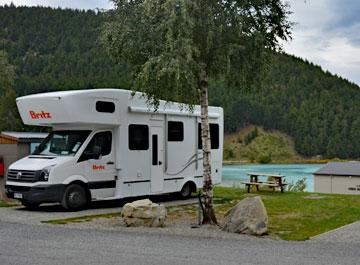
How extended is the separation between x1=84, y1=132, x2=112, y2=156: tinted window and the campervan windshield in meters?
0.23

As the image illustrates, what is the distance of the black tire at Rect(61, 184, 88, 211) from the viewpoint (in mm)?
13672

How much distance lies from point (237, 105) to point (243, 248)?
12094 centimetres

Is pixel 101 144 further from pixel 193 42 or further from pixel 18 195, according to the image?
pixel 193 42

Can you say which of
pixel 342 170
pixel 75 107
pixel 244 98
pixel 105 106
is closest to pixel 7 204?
pixel 75 107

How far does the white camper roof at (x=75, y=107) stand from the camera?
13531 millimetres

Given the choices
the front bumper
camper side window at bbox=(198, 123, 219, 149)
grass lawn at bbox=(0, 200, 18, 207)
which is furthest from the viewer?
camper side window at bbox=(198, 123, 219, 149)

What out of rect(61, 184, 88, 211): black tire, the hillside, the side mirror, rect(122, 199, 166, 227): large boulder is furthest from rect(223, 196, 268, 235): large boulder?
the hillside

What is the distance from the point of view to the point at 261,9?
11.5m

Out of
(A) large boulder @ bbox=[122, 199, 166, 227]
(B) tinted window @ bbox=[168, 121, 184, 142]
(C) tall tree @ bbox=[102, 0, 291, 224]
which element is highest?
(C) tall tree @ bbox=[102, 0, 291, 224]

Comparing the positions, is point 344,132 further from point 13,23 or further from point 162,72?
point 162,72

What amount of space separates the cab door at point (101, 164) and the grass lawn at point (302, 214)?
2.89 m

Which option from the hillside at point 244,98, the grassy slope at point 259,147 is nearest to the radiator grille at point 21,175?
the hillside at point 244,98

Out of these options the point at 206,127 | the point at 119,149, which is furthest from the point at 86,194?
the point at 206,127

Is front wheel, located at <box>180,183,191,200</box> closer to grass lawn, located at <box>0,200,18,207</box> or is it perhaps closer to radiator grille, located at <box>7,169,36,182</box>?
grass lawn, located at <box>0,200,18,207</box>
